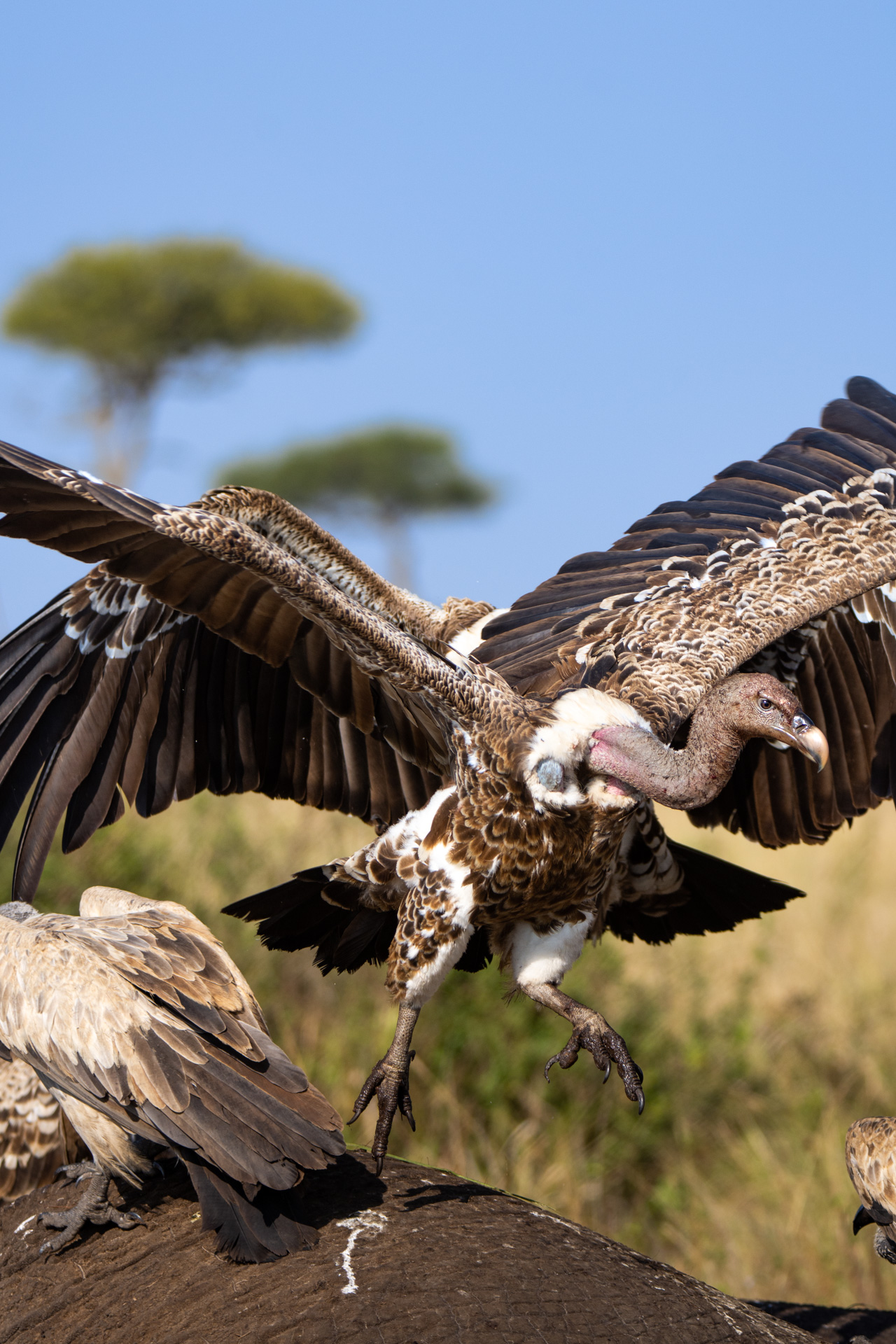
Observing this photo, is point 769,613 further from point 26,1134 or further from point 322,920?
point 26,1134

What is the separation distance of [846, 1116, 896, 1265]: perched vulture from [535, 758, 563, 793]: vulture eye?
1279mm

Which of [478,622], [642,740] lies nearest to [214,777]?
[478,622]

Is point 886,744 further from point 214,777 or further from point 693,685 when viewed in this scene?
point 214,777

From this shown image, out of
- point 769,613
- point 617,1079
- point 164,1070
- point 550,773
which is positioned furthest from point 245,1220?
point 617,1079

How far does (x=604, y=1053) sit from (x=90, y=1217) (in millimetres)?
1541

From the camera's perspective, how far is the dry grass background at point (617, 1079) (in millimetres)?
7660

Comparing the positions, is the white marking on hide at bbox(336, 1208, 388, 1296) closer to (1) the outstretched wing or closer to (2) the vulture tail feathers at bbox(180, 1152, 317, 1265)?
(2) the vulture tail feathers at bbox(180, 1152, 317, 1265)

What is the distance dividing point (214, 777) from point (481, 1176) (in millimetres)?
3705

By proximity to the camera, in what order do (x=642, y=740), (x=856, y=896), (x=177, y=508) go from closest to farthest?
(x=177, y=508) → (x=642, y=740) → (x=856, y=896)

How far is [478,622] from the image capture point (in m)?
5.56

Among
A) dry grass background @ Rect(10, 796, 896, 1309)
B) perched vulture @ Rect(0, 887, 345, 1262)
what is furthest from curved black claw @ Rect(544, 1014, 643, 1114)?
dry grass background @ Rect(10, 796, 896, 1309)

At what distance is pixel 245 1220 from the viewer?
10.8 ft

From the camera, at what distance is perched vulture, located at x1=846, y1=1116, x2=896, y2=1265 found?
12.3 ft

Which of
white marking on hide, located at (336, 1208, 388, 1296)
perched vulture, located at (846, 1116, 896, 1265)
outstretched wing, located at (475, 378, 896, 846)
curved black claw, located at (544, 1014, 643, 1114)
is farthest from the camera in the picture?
outstretched wing, located at (475, 378, 896, 846)
